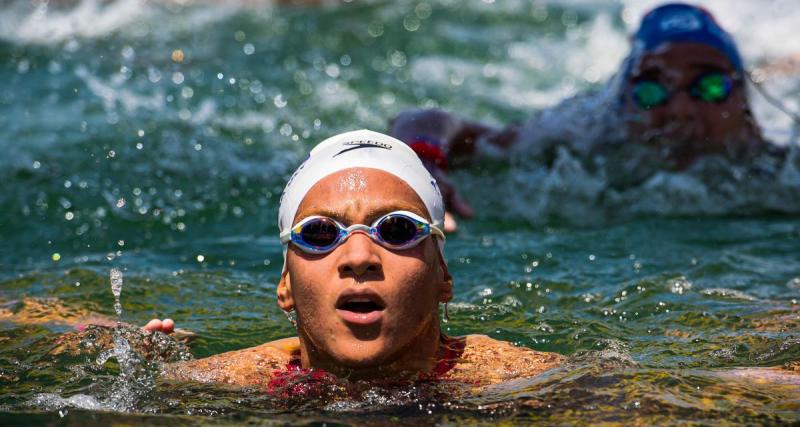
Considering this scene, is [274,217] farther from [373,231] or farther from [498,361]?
[373,231]

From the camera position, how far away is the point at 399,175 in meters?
3.98

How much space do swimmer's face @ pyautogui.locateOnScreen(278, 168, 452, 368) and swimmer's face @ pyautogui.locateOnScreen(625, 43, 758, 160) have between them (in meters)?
3.62

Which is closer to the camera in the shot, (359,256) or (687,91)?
(359,256)

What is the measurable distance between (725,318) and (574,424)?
163 cm

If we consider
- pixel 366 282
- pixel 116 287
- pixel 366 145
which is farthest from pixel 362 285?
pixel 116 287

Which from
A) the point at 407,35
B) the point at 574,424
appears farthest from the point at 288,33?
the point at 574,424

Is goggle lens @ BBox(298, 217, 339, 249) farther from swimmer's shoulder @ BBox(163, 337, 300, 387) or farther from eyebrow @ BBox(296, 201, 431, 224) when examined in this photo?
swimmer's shoulder @ BBox(163, 337, 300, 387)

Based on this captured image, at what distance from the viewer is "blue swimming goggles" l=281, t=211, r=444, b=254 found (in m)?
3.77

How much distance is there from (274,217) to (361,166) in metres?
2.84

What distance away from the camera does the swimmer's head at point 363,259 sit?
12.0ft

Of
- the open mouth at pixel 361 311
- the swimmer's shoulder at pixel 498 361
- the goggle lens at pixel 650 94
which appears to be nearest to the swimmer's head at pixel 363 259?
the open mouth at pixel 361 311

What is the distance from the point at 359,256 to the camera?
365cm

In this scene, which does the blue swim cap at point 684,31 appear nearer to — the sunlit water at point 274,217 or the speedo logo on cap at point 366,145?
the sunlit water at point 274,217

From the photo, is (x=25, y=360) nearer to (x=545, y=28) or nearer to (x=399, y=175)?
(x=399, y=175)
